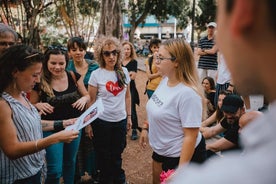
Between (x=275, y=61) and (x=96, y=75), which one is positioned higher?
(x=275, y=61)

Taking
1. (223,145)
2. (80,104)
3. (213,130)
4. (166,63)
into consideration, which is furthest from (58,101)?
(213,130)

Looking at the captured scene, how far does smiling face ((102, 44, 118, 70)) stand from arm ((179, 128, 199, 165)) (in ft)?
5.51

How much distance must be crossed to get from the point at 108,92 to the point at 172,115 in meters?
1.45

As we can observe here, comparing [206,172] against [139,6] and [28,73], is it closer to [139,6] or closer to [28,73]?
[28,73]

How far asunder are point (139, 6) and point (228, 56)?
2346cm

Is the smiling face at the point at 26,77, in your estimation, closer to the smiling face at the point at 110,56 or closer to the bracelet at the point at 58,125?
the bracelet at the point at 58,125

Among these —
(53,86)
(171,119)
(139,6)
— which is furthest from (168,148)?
(139,6)

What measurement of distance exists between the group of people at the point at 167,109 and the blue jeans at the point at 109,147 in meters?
0.01

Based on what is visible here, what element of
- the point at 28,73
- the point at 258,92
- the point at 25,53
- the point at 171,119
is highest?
the point at 258,92

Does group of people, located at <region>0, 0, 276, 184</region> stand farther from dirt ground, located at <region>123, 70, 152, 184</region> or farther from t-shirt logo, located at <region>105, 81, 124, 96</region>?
dirt ground, located at <region>123, 70, 152, 184</region>

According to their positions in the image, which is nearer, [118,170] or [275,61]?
[275,61]

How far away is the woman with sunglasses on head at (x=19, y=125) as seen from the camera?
6.25 feet

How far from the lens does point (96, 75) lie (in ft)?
11.5

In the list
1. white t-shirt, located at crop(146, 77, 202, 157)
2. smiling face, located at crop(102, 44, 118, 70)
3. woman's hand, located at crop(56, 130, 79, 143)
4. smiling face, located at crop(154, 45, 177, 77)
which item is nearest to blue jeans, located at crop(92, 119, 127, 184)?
smiling face, located at crop(102, 44, 118, 70)
